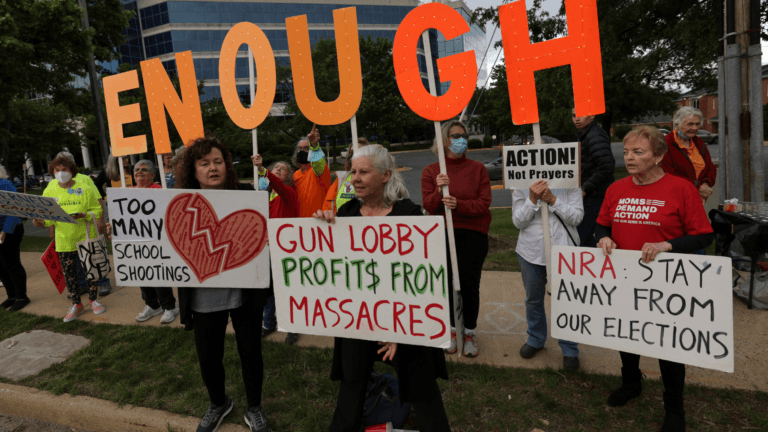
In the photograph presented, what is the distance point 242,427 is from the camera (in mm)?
2900

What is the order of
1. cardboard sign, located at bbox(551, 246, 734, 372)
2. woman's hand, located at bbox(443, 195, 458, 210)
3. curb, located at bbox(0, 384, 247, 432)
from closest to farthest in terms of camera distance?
cardboard sign, located at bbox(551, 246, 734, 372)
curb, located at bbox(0, 384, 247, 432)
woman's hand, located at bbox(443, 195, 458, 210)

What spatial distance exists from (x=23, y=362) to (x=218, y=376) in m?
2.63

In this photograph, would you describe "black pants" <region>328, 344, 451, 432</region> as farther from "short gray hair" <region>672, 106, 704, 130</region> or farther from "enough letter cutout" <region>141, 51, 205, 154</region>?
"short gray hair" <region>672, 106, 704, 130</region>

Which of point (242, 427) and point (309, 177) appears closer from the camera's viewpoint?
point (242, 427)

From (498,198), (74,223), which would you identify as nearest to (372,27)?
(498,198)

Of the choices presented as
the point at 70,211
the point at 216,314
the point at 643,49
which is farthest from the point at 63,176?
the point at 643,49

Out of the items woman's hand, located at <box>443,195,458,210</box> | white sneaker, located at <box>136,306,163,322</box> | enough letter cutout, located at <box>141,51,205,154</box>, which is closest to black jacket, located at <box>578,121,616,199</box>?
woman's hand, located at <box>443,195,458,210</box>

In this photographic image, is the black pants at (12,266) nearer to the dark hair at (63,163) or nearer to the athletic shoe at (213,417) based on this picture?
the dark hair at (63,163)

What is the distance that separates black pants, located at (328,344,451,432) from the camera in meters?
2.23

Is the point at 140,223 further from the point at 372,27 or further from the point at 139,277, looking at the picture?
the point at 372,27

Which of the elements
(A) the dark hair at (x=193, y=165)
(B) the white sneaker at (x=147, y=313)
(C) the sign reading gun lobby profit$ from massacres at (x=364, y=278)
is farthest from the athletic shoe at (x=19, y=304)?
(C) the sign reading gun lobby profit$ from massacres at (x=364, y=278)

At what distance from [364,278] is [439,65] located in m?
1.56

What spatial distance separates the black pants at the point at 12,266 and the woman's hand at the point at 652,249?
6.69 metres

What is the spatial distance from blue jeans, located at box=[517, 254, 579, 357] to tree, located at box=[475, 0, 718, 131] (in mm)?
9028
